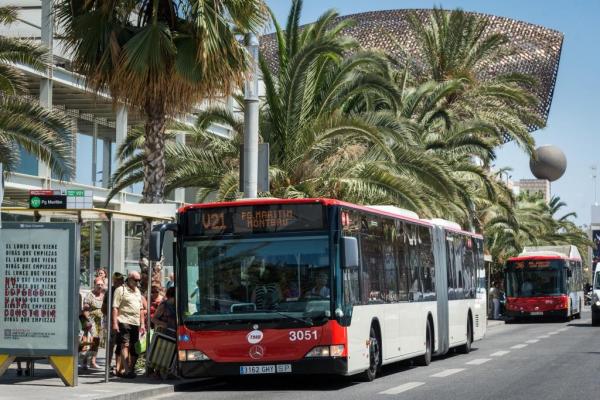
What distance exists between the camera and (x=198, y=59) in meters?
21.3

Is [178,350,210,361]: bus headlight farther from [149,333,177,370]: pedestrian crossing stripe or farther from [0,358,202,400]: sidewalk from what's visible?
[149,333,177,370]: pedestrian crossing stripe

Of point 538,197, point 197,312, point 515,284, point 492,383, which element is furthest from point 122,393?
point 538,197

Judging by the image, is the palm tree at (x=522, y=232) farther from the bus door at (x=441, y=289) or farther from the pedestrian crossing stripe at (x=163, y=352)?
the pedestrian crossing stripe at (x=163, y=352)

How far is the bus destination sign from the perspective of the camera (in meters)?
17.3

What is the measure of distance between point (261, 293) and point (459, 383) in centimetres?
322

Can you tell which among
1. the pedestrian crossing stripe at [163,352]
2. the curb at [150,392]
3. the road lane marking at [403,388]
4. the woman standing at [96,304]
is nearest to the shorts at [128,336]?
the pedestrian crossing stripe at [163,352]

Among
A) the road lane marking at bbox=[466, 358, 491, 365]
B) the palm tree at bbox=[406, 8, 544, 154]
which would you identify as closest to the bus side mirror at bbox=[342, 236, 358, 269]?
the road lane marking at bbox=[466, 358, 491, 365]

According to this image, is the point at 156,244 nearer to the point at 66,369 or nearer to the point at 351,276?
the point at 66,369

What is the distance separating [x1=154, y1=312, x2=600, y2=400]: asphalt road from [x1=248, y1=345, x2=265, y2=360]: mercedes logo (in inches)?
19.9

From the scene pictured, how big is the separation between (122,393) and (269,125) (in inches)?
511

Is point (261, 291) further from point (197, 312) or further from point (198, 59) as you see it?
Result: point (198, 59)

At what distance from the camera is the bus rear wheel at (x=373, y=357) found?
18578mm

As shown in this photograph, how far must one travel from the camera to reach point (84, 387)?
665 inches

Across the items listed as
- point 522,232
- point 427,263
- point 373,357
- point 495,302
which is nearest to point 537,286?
point 495,302
